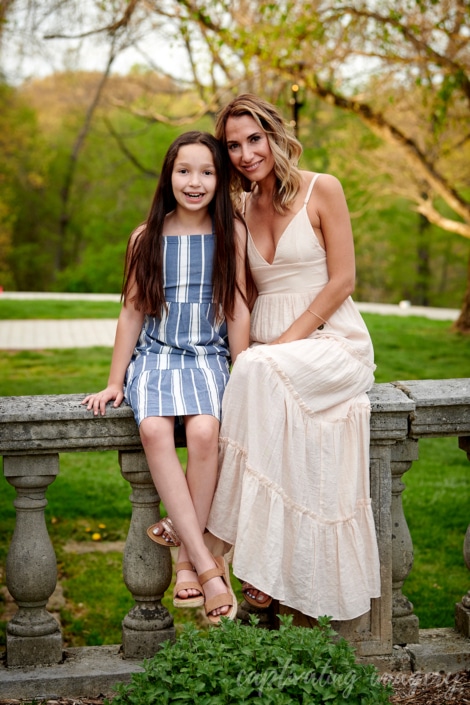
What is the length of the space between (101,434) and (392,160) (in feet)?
50.7

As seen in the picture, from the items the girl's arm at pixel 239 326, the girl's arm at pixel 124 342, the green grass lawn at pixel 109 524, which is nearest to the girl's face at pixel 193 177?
the girl's arm at pixel 239 326

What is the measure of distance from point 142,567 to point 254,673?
0.84m

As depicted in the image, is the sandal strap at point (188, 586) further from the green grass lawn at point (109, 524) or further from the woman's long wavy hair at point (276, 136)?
the woman's long wavy hair at point (276, 136)

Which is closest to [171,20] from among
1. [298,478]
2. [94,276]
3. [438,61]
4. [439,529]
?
[438,61]

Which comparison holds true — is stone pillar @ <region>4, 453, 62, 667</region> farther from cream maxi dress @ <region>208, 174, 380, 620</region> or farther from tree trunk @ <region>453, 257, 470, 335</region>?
tree trunk @ <region>453, 257, 470, 335</region>

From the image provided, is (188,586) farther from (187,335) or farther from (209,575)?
(187,335)

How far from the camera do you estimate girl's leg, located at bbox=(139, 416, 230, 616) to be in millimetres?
2736

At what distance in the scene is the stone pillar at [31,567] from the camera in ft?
9.11

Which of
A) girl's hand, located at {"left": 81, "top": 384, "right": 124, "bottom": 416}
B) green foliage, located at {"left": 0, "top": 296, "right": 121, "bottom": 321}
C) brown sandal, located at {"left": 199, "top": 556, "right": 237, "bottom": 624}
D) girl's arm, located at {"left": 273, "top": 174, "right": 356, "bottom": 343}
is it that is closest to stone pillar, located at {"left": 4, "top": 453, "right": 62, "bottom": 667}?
girl's hand, located at {"left": 81, "top": 384, "right": 124, "bottom": 416}

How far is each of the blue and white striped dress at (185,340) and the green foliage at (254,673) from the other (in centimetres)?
86

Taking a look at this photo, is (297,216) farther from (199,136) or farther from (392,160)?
(392,160)

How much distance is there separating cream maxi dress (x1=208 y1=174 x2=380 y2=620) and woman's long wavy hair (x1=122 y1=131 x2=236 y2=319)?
1.54 feet

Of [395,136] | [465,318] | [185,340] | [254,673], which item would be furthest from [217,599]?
[465,318]

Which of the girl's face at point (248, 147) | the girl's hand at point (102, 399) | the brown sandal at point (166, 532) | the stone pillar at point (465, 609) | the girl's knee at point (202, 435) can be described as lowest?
the stone pillar at point (465, 609)
